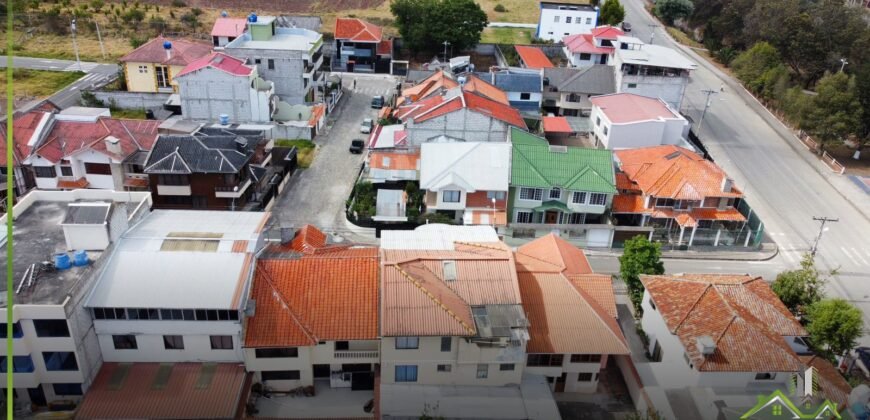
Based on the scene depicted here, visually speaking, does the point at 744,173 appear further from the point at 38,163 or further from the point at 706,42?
the point at 38,163

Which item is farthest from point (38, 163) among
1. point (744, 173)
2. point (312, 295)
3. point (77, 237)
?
point (744, 173)

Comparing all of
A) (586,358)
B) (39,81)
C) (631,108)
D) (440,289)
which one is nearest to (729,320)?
(586,358)

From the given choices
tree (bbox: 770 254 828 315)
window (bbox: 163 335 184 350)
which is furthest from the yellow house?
tree (bbox: 770 254 828 315)

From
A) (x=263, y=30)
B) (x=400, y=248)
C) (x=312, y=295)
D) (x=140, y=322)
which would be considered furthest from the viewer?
(x=263, y=30)

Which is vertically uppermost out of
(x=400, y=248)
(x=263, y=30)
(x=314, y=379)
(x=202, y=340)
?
(x=263, y=30)

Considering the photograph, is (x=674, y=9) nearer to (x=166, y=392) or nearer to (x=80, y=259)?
(x=80, y=259)
